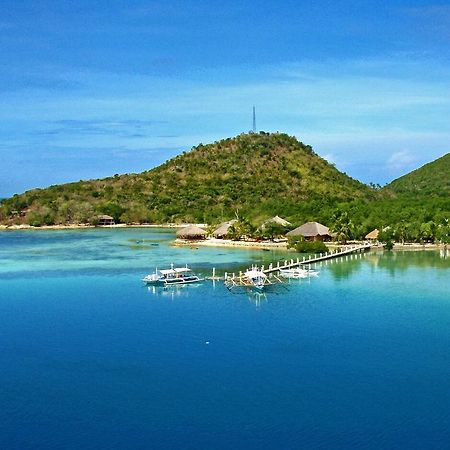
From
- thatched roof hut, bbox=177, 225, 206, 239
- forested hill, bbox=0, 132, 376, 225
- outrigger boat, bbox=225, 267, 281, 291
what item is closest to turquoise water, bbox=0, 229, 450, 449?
outrigger boat, bbox=225, 267, 281, 291

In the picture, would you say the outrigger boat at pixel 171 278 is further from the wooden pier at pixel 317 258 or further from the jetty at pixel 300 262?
the wooden pier at pixel 317 258

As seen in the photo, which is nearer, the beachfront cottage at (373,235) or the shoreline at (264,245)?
the shoreline at (264,245)

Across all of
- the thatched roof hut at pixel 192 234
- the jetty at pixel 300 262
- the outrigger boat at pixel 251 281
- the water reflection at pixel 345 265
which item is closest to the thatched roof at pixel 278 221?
the thatched roof hut at pixel 192 234

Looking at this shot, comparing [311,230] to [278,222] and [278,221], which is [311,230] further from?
[278,221]

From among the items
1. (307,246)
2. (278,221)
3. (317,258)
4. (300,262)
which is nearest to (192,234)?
(278,221)

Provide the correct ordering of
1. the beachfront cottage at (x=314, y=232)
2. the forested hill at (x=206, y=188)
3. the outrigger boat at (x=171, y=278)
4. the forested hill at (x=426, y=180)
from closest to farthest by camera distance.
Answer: the outrigger boat at (x=171, y=278) → the beachfront cottage at (x=314, y=232) → the forested hill at (x=206, y=188) → the forested hill at (x=426, y=180)

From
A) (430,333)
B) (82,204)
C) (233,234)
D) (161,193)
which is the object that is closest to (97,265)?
(233,234)

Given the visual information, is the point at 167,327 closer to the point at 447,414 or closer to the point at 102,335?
the point at 102,335
